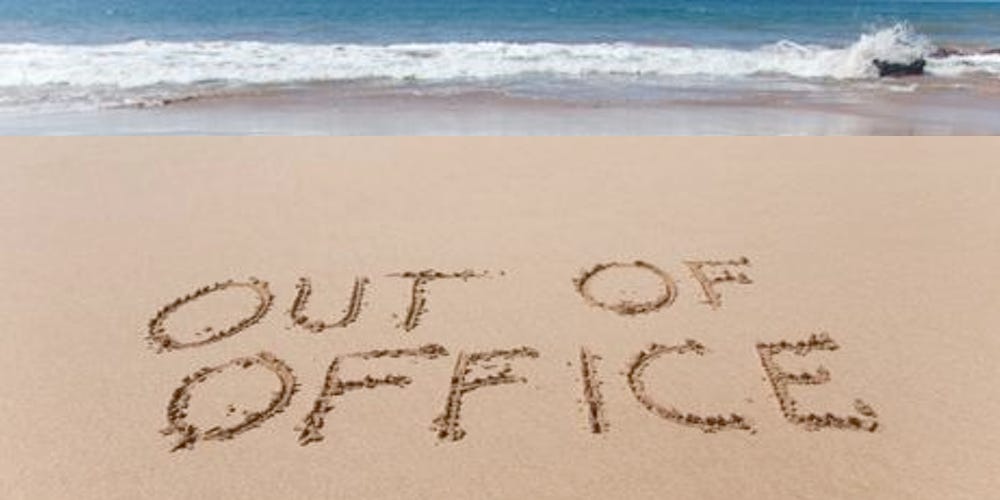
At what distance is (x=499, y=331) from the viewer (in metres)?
3.25

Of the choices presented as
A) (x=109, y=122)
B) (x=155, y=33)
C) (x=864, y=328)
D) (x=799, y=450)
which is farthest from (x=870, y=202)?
(x=155, y=33)

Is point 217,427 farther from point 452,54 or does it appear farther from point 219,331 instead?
point 452,54

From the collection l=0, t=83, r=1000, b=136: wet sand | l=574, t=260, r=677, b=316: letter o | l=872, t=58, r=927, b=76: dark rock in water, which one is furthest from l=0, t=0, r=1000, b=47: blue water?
l=574, t=260, r=677, b=316: letter o

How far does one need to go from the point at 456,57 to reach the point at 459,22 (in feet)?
30.2

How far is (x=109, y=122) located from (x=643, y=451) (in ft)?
20.6

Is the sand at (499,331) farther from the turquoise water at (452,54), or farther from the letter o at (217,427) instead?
the turquoise water at (452,54)

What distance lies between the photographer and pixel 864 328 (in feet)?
10.6

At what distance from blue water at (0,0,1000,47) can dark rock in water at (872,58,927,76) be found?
5028mm

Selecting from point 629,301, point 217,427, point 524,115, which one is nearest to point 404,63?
point 524,115

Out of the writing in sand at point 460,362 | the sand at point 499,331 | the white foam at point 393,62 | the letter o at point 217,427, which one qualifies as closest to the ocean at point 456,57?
the white foam at point 393,62

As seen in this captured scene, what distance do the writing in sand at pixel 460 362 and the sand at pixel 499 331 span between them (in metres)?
0.01

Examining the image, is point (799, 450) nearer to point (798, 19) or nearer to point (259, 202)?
point (259, 202)

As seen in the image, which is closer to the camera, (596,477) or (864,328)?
(596,477)

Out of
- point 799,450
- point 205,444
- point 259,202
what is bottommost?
point 799,450
